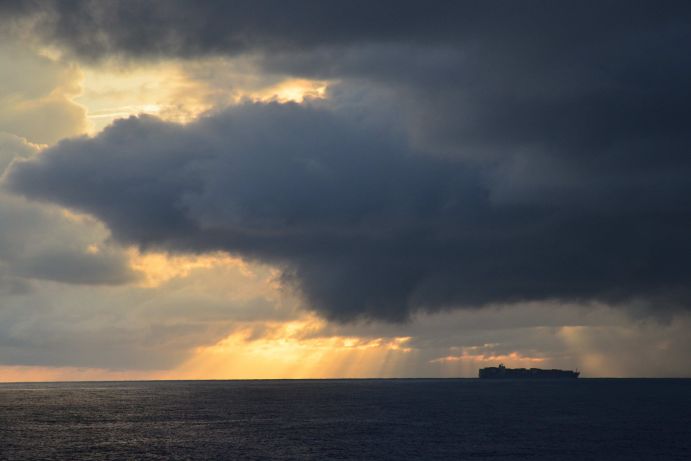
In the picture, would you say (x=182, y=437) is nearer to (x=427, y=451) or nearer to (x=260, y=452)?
(x=260, y=452)

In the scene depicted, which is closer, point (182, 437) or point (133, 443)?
point (133, 443)

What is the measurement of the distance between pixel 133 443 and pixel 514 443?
65.7 m

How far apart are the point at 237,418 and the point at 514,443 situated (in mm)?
→ 83687

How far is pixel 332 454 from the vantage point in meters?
117

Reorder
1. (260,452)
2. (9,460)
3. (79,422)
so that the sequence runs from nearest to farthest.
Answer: (9,460)
(260,452)
(79,422)

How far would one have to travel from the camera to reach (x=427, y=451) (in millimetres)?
122750

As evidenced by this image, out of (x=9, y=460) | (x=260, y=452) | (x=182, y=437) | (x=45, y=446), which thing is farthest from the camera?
(x=182, y=437)

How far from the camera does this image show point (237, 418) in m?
195

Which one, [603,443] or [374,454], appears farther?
[603,443]

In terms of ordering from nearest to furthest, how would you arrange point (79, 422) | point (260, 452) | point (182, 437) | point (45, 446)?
point (260, 452) → point (45, 446) → point (182, 437) → point (79, 422)

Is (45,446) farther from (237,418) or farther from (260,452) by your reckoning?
(237,418)

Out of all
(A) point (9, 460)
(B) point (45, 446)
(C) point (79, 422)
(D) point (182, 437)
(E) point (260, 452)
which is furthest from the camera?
(C) point (79, 422)

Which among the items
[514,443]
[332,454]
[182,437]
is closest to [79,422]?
[182,437]

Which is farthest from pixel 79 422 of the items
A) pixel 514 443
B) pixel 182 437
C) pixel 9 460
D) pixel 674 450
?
pixel 674 450
